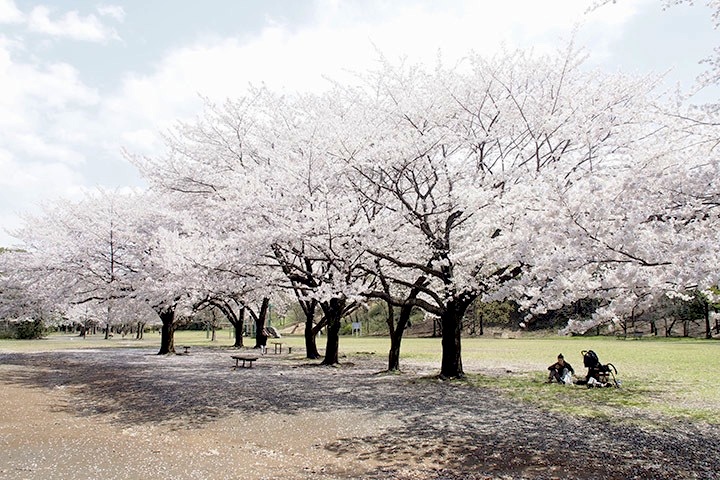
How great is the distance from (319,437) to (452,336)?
6895mm

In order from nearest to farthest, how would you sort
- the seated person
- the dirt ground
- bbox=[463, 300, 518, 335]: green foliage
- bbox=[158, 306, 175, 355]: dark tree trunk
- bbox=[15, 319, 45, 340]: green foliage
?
the dirt ground < the seated person < bbox=[158, 306, 175, 355]: dark tree trunk < bbox=[15, 319, 45, 340]: green foliage < bbox=[463, 300, 518, 335]: green foliage

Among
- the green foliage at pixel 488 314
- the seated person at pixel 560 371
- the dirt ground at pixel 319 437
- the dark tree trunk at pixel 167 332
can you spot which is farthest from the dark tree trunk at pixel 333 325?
the green foliage at pixel 488 314

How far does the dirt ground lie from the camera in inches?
227

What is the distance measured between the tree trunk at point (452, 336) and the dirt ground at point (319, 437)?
3.81ft

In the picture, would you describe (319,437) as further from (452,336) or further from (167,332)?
(167,332)

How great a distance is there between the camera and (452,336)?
44.3 ft

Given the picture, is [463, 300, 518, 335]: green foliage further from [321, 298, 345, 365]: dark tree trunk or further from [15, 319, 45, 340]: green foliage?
[15, 319, 45, 340]: green foliage

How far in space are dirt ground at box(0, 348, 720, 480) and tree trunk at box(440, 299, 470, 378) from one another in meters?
1.16

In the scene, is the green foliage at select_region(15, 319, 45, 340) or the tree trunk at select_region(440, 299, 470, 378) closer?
the tree trunk at select_region(440, 299, 470, 378)

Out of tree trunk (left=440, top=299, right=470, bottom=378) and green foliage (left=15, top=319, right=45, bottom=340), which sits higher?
tree trunk (left=440, top=299, right=470, bottom=378)

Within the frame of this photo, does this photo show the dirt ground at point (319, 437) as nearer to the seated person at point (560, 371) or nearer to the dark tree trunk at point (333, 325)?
the seated person at point (560, 371)

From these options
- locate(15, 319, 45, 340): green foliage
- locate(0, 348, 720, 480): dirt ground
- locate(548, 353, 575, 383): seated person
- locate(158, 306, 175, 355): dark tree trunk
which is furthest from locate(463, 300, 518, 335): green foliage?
locate(15, 319, 45, 340): green foliage

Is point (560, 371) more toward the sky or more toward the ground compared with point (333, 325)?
more toward the ground

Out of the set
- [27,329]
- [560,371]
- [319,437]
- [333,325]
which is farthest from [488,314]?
[319,437]
